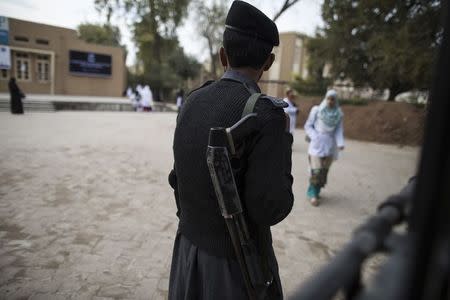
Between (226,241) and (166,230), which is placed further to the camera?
(166,230)

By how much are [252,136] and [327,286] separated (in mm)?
859

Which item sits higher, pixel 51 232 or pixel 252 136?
pixel 252 136

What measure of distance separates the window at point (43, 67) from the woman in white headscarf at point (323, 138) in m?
25.9

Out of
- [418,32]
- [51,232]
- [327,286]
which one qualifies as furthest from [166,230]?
[418,32]

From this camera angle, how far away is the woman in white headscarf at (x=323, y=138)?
15.9ft

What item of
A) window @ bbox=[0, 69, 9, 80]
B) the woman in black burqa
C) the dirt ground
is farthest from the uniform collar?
window @ bbox=[0, 69, 9, 80]

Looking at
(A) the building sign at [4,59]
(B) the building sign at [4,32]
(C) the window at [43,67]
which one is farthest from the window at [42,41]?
(A) the building sign at [4,59]

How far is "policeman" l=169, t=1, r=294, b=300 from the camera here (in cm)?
126

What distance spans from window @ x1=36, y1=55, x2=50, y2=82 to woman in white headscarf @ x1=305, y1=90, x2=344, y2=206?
2590 cm

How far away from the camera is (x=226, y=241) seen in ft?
4.62

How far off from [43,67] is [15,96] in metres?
13.9

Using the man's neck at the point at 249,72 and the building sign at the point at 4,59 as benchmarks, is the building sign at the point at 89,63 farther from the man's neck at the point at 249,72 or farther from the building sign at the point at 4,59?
the man's neck at the point at 249,72

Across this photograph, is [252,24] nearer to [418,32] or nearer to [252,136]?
[252,136]

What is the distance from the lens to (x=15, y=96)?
13438 mm
